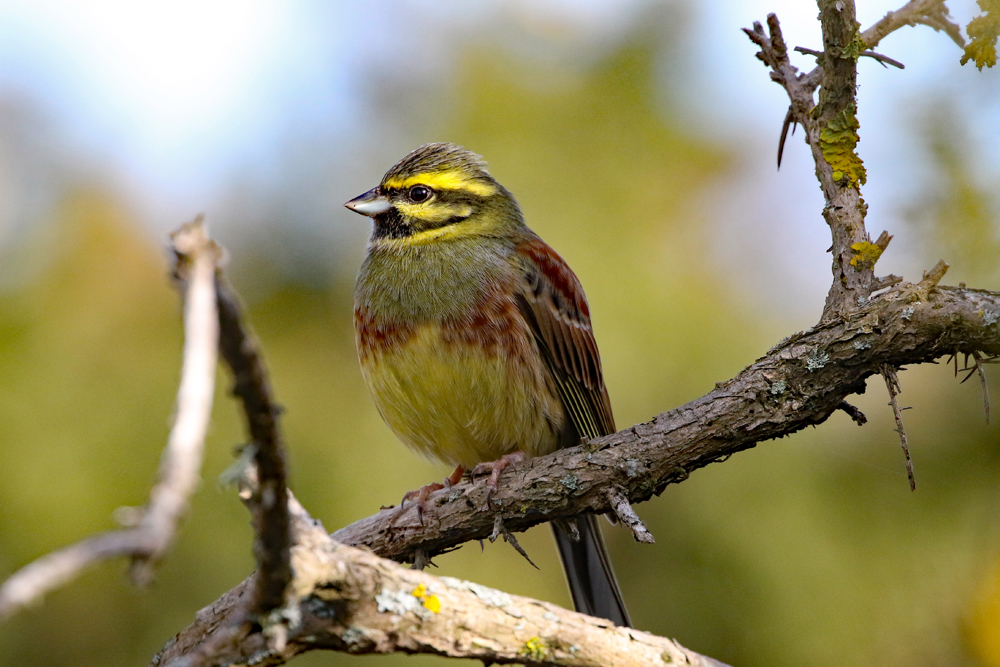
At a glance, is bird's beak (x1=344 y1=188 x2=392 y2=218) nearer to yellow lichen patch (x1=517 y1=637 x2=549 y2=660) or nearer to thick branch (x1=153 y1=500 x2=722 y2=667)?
thick branch (x1=153 y1=500 x2=722 y2=667)

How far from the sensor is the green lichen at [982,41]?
2.54 metres

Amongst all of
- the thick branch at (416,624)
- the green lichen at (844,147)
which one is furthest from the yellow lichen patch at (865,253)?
the thick branch at (416,624)

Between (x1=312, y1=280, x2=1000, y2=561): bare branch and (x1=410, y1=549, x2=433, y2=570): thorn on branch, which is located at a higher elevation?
(x1=312, y1=280, x2=1000, y2=561): bare branch

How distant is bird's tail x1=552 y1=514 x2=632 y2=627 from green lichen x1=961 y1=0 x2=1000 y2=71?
2579 mm

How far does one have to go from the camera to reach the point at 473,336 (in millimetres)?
4172

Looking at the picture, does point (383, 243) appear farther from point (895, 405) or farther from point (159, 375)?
point (895, 405)

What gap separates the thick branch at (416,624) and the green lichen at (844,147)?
1.79m

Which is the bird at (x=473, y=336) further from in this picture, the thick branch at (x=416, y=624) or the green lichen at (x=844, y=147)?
the green lichen at (x=844, y=147)

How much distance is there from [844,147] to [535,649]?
82.6 inches

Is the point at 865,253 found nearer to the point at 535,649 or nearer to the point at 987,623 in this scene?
the point at 535,649

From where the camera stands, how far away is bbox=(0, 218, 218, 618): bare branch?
120 cm

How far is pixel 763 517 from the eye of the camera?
516 centimetres

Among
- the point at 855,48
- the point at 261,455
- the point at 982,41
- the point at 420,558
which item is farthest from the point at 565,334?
the point at 261,455

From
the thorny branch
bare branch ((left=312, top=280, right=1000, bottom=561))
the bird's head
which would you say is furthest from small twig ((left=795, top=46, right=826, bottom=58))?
the bird's head
